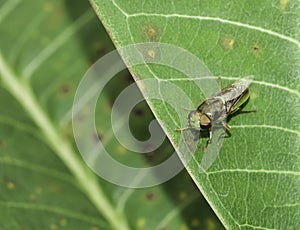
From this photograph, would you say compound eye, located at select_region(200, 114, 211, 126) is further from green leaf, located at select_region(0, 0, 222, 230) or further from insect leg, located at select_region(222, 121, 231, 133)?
green leaf, located at select_region(0, 0, 222, 230)

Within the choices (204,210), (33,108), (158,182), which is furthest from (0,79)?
(204,210)

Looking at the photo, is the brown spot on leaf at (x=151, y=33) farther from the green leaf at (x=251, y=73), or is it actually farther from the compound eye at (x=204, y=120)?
the compound eye at (x=204, y=120)

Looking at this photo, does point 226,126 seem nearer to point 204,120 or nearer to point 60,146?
point 204,120

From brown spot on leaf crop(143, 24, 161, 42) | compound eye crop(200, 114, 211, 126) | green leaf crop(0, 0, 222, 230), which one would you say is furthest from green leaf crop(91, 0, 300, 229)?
green leaf crop(0, 0, 222, 230)

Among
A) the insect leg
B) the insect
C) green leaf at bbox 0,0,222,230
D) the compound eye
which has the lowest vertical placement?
the insect leg

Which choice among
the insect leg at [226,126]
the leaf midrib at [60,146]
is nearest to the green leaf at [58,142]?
the leaf midrib at [60,146]

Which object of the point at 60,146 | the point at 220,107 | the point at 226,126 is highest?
the point at 60,146

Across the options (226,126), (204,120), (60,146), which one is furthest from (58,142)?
(226,126)
